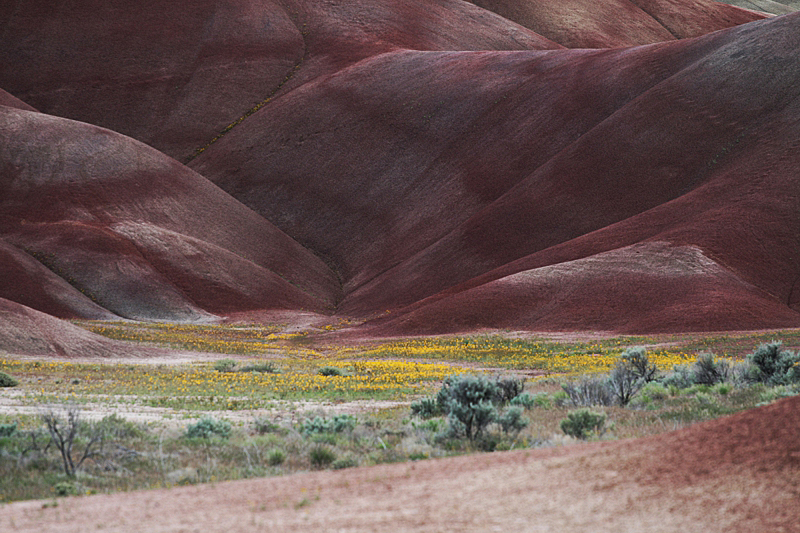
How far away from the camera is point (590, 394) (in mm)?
15070

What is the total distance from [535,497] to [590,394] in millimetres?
8453

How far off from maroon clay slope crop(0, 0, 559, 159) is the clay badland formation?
31 centimetres

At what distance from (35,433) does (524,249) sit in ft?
145

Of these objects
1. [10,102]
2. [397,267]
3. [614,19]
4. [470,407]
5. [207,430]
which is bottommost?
[207,430]

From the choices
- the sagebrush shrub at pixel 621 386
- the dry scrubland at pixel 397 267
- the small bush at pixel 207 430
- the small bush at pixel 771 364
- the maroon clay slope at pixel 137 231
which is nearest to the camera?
the dry scrubland at pixel 397 267

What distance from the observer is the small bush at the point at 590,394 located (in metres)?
14.7

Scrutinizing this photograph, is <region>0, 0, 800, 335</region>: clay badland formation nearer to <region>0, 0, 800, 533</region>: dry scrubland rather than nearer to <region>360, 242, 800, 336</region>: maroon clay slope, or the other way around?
<region>360, 242, 800, 336</region>: maroon clay slope

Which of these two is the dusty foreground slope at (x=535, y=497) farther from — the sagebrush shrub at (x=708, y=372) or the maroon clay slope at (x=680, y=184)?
the maroon clay slope at (x=680, y=184)

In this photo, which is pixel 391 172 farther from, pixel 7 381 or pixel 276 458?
pixel 276 458

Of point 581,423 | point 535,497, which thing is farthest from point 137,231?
point 535,497

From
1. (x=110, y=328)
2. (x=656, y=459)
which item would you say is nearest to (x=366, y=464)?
(x=656, y=459)

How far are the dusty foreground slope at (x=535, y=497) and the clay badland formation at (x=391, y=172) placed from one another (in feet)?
92.3

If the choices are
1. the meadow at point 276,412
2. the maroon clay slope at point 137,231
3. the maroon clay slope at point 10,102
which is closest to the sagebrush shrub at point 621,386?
the meadow at point 276,412

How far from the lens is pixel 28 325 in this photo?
2725cm
